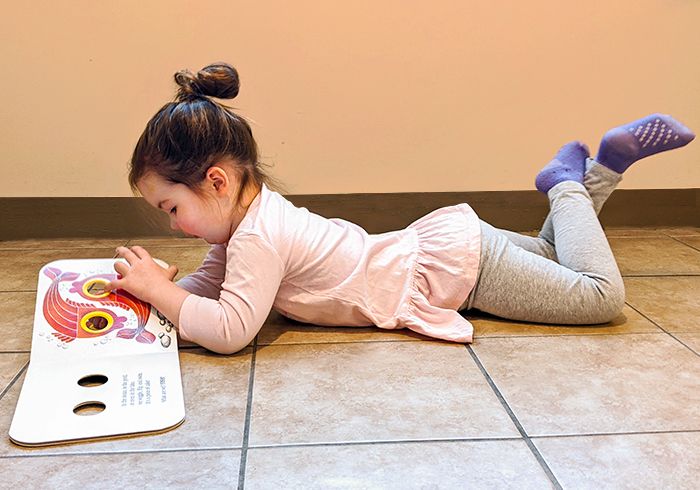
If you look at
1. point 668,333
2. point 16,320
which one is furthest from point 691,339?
point 16,320

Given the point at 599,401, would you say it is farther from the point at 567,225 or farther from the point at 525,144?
the point at 525,144

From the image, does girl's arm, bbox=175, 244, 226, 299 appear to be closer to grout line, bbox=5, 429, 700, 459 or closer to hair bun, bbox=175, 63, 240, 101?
hair bun, bbox=175, 63, 240, 101

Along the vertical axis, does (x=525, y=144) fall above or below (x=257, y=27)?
below

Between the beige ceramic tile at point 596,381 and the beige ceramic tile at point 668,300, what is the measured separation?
0.09m

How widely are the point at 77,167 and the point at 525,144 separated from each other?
1076mm

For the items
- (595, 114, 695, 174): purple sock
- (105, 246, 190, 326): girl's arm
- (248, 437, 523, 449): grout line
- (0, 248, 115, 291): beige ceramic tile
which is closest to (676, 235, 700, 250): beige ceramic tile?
(595, 114, 695, 174): purple sock

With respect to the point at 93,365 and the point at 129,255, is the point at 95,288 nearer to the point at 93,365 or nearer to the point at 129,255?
the point at 129,255

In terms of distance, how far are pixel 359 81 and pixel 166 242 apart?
59cm

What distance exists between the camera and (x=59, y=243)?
169 centimetres

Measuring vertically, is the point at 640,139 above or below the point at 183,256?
above

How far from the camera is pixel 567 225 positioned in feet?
4.05

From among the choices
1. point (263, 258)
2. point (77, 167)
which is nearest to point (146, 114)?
point (77, 167)

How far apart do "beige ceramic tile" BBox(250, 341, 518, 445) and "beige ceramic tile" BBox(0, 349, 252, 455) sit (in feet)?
0.08

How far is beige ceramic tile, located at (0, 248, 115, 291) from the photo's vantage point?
138 cm
